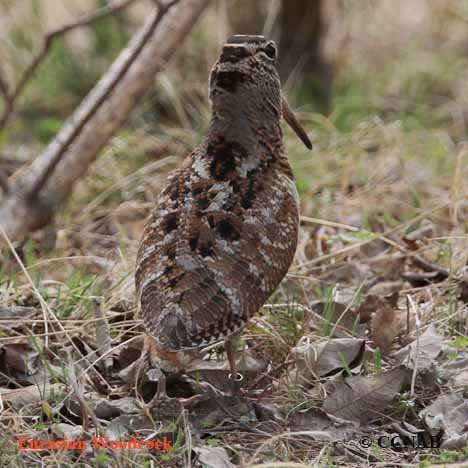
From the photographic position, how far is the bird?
367cm

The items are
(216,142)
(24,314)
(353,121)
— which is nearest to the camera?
(216,142)

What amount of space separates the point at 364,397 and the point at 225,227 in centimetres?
98

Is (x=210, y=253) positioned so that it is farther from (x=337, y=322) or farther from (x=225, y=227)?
(x=337, y=322)

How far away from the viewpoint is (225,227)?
3875 mm

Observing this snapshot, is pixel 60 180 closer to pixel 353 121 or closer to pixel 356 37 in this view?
pixel 353 121

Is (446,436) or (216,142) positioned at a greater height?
(216,142)

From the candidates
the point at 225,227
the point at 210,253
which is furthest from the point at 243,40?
the point at 210,253

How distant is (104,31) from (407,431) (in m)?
5.71

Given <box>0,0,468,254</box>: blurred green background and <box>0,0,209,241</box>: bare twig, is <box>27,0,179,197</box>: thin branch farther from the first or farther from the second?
<box>0,0,468,254</box>: blurred green background

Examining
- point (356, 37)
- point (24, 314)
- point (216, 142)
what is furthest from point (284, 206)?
point (356, 37)

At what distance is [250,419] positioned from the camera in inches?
153

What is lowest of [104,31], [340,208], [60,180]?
[340,208]

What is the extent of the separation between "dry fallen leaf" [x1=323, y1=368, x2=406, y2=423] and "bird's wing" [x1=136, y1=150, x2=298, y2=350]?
1.82 feet

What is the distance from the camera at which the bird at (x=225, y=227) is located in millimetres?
3674
